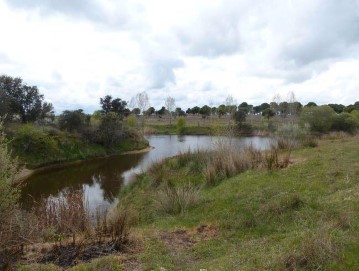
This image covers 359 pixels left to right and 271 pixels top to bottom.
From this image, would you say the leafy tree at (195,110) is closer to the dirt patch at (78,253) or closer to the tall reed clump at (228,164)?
the tall reed clump at (228,164)

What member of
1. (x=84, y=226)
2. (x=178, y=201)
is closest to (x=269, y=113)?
(x=178, y=201)

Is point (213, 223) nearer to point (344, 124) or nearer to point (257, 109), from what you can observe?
point (344, 124)

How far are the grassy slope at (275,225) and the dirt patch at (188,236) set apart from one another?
13 cm

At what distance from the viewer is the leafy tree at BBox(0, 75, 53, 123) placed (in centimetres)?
3698

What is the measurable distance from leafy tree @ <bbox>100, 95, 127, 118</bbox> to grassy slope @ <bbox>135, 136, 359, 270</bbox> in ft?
157

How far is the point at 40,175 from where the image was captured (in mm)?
27906

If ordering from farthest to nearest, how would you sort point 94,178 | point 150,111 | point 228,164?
1. point 150,111
2. point 94,178
3. point 228,164

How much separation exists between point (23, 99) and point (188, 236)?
115 ft

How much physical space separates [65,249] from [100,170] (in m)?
24.6

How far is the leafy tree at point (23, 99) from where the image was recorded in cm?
3698

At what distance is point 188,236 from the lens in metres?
7.59

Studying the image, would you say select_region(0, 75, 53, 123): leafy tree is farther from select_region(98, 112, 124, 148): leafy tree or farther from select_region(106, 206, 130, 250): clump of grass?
select_region(106, 206, 130, 250): clump of grass

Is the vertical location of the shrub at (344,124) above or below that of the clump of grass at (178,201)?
above

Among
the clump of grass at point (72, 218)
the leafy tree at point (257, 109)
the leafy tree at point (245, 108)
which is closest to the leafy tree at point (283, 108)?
the leafy tree at point (245, 108)
